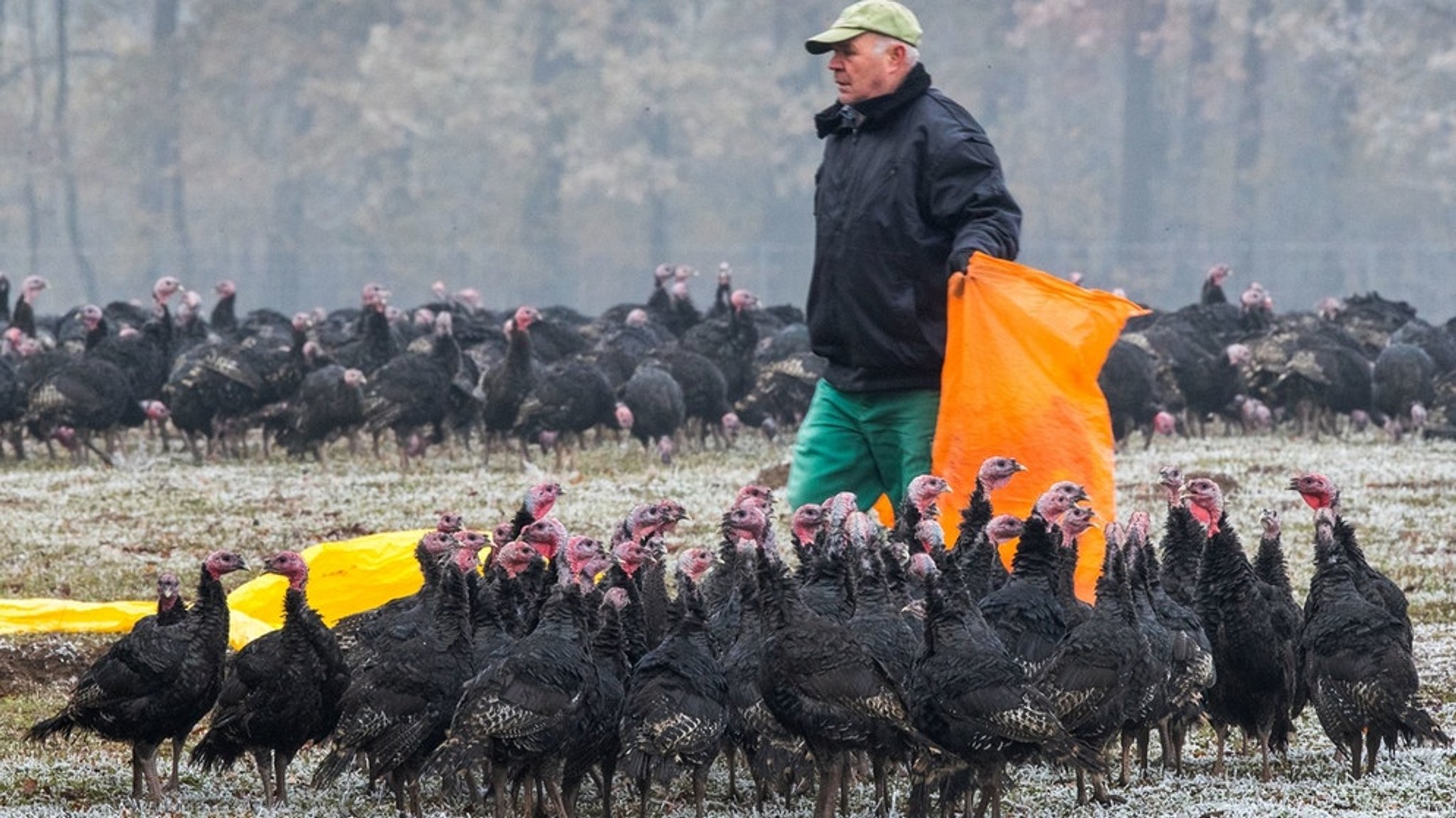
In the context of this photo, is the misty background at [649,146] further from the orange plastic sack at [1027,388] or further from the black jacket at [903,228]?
the black jacket at [903,228]

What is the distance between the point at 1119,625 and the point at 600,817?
8.39 ft

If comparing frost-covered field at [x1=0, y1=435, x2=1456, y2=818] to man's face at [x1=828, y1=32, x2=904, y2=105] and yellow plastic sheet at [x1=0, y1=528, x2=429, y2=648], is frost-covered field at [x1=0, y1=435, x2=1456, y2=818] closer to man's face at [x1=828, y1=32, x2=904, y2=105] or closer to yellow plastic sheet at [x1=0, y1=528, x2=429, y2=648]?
yellow plastic sheet at [x1=0, y1=528, x2=429, y2=648]

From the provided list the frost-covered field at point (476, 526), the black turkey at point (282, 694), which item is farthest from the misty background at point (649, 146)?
the black turkey at point (282, 694)

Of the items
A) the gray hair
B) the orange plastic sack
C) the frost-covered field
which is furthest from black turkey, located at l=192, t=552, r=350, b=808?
the gray hair

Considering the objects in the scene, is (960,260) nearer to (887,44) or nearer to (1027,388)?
(1027,388)

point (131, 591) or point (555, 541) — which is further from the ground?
point (555, 541)

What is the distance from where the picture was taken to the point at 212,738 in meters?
10.5

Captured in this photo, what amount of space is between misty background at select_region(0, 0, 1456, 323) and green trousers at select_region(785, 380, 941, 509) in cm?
5669

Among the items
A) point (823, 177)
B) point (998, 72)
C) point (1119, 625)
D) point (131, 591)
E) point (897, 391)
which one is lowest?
point (131, 591)

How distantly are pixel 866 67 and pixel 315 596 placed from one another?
5.41 meters

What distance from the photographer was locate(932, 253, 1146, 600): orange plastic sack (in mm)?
11092

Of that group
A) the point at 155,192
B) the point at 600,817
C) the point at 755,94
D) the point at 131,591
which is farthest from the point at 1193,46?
the point at 600,817

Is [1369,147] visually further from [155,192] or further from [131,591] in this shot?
[131,591]

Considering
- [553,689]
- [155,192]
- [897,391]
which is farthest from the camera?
[155,192]
